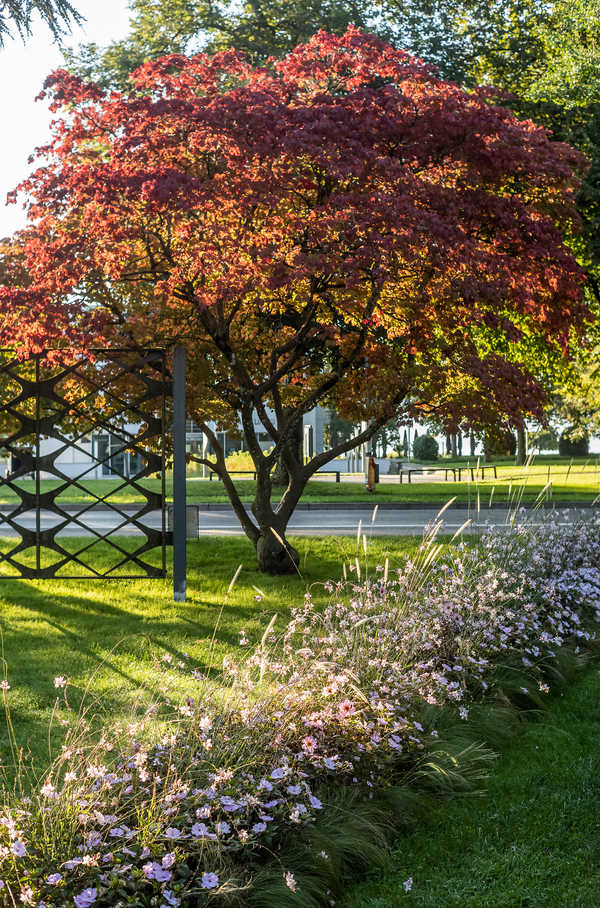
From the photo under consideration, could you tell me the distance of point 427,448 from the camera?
176 feet

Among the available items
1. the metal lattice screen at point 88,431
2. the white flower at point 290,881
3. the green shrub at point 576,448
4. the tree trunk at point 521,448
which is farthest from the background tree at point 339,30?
the green shrub at point 576,448

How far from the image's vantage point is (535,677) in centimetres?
584

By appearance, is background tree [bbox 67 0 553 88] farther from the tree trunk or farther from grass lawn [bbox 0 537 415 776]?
the tree trunk

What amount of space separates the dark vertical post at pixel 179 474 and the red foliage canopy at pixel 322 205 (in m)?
0.76

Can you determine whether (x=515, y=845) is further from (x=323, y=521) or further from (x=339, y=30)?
(x=339, y=30)

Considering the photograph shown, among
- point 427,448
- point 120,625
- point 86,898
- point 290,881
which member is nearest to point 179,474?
point 120,625

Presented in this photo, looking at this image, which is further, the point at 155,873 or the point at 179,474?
the point at 179,474

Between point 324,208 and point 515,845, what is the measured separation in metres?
5.90

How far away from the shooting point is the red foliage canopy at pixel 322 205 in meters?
7.85

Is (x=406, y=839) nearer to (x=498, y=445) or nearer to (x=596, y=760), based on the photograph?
(x=596, y=760)

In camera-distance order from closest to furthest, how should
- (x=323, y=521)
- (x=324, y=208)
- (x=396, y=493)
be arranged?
(x=324, y=208)
(x=323, y=521)
(x=396, y=493)

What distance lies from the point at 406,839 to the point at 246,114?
617 centimetres

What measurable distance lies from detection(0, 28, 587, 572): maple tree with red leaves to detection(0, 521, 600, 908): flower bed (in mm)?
3208

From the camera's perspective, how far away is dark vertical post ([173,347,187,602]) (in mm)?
9008
